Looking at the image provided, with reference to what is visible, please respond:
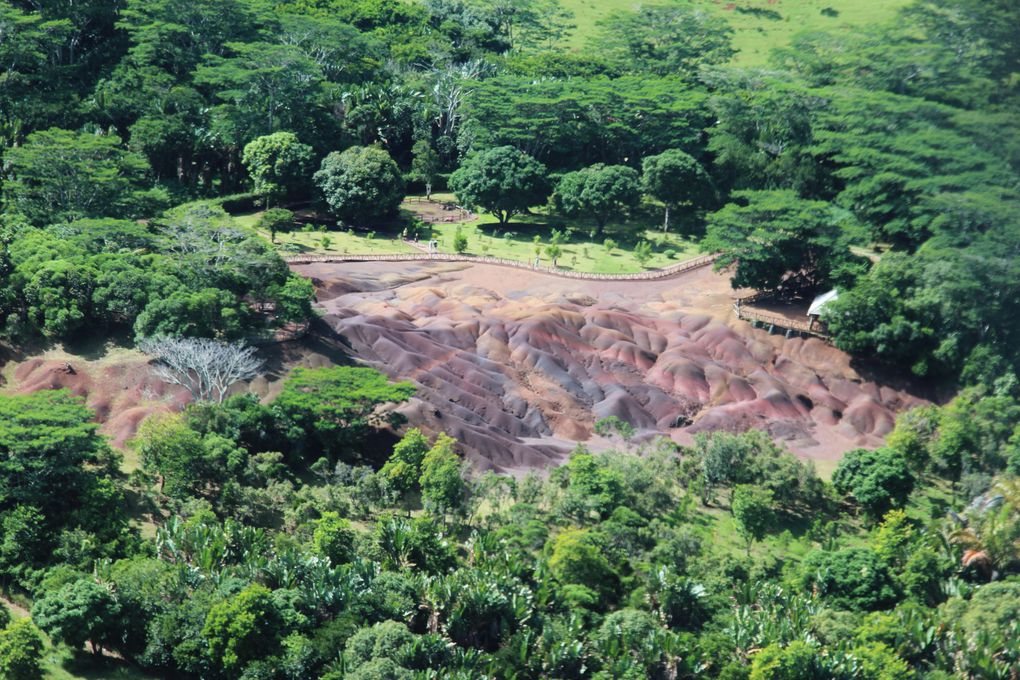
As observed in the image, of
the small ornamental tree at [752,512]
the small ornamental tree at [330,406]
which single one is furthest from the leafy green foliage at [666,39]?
the small ornamental tree at [752,512]

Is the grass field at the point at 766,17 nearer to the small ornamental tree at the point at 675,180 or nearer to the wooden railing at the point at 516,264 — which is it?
the small ornamental tree at the point at 675,180

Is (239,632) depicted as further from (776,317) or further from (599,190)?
(599,190)

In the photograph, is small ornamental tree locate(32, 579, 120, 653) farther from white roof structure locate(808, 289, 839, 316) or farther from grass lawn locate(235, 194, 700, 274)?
white roof structure locate(808, 289, 839, 316)

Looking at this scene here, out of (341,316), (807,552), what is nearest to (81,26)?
(341,316)

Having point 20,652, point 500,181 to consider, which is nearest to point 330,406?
point 20,652

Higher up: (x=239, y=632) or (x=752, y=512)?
(x=239, y=632)

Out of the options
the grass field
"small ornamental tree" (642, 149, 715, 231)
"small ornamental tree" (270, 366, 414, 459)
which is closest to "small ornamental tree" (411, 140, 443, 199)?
"small ornamental tree" (642, 149, 715, 231)
